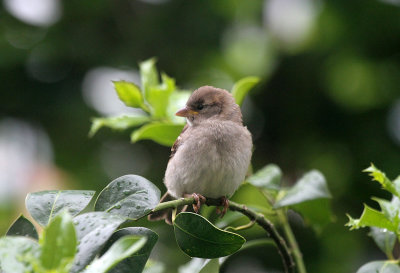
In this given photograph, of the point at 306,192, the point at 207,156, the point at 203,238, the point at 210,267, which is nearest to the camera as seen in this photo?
the point at 203,238

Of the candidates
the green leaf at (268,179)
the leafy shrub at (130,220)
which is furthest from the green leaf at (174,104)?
the green leaf at (268,179)

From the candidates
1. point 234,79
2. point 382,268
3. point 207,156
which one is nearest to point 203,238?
point 382,268

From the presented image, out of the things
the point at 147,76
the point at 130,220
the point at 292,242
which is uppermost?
the point at 147,76

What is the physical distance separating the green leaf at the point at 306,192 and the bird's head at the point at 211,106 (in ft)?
3.11

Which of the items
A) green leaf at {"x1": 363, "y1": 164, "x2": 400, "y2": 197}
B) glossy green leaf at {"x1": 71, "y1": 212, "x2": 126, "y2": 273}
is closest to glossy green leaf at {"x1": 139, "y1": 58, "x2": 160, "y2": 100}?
green leaf at {"x1": 363, "y1": 164, "x2": 400, "y2": 197}

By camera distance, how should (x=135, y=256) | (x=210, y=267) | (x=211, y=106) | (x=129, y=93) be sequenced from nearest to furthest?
(x=135, y=256), (x=210, y=267), (x=129, y=93), (x=211, y=106)

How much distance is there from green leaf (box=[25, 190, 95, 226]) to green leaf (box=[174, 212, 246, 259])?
27 cm

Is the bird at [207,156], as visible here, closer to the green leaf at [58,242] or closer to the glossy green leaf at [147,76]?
the glossy green leaf at [147,76]

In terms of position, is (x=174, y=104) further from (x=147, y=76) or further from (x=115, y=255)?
(x=115, y=255)

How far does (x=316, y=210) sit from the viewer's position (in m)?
2.01

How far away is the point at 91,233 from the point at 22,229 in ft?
0.67

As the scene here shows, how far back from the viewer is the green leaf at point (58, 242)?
857 millimetres

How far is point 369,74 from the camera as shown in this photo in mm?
3598

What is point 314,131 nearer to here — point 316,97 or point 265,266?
point 316,97
